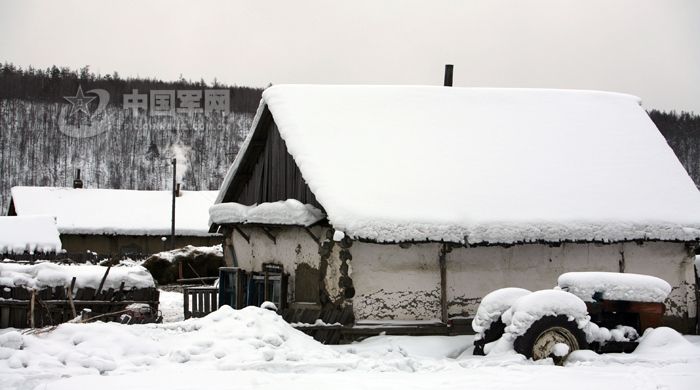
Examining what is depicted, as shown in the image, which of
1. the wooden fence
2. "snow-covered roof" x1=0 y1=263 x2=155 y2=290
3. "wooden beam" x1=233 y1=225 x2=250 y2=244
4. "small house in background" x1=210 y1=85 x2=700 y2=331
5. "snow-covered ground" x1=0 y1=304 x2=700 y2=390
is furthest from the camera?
"wooden beam" x1=233 y1=225 x2=250 y2=244

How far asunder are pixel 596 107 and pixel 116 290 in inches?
470

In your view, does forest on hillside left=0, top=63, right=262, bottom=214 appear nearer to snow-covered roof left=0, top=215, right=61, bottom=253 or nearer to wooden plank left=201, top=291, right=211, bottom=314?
snow-covered roof left=0, top=215, right=61, bottom=253

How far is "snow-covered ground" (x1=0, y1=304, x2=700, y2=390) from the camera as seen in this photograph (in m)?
11.3

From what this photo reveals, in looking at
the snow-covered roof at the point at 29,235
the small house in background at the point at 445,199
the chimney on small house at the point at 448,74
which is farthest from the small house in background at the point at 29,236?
the chimney on small house at the point at 448,74

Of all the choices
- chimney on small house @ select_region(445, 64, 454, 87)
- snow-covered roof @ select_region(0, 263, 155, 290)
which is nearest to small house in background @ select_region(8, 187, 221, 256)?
chimney on small house @ select_region(445, 64, 454, 87)

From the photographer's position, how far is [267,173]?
68.7ft

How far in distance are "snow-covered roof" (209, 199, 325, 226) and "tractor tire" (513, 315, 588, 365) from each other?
514cm

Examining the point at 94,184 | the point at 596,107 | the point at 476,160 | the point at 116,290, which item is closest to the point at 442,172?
the point at 476,160

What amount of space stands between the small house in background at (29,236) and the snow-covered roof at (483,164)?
72.2 ft

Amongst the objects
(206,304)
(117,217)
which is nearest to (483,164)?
(206,304)

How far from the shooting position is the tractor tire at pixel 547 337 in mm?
13812

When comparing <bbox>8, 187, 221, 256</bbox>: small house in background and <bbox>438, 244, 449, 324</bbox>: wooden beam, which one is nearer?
<bbox>438, 244, 449, 324</bbox>: wooden beam

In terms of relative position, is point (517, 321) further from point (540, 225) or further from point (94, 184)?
point (94, 184)

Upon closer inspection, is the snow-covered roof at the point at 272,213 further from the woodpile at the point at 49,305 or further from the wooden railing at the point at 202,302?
the woodpile at the point at 49,305
